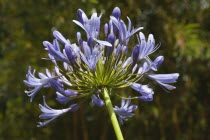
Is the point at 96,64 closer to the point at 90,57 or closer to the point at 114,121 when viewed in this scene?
the point at 90,57

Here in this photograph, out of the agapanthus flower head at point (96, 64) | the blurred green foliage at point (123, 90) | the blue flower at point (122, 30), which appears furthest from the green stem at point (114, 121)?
the blurred green foliage at point (123, 90)

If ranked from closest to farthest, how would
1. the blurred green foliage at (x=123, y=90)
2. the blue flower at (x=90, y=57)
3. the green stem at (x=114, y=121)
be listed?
the green stem at (x=114, y=121), the blue flower at (x=90, y=57), the blurred green foliage at (x=123, y=90)

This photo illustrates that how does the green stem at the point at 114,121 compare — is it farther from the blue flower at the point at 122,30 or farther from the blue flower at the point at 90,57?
the blue flower at the point at 122,30

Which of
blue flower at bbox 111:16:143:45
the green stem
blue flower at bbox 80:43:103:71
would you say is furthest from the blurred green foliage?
the green stem

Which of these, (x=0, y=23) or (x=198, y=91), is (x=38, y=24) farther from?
(x=198, y=91)

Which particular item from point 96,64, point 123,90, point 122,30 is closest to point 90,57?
point 96,64

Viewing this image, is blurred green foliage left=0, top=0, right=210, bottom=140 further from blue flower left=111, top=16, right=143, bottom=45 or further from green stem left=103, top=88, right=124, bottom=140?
green stem left=103, top=88, right=124, bottom=140

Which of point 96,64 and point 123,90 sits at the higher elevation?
point 96,64

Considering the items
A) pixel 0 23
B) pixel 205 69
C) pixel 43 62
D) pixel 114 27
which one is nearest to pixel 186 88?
pixel 205 69
